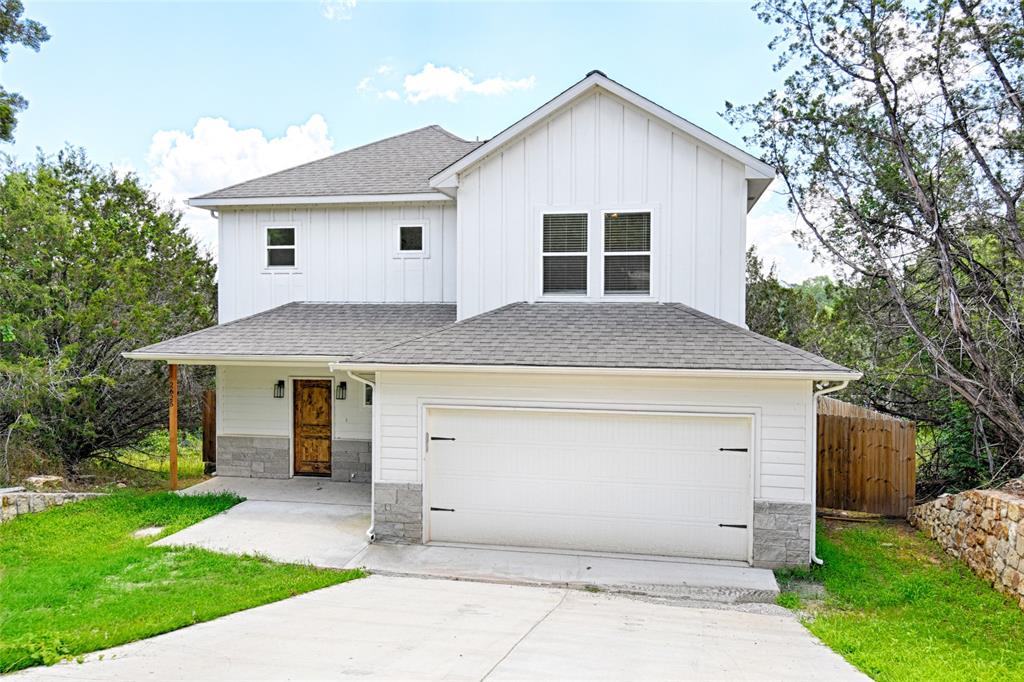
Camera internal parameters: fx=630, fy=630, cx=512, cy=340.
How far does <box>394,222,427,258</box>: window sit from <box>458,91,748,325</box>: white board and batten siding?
177 cm

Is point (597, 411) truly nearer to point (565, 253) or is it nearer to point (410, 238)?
point (565, 253)

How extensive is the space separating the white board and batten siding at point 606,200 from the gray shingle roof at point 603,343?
23.3 inches

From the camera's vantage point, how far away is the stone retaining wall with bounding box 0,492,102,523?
9.66m

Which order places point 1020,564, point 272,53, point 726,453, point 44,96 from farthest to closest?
point 272,53, point 44,96, point 726,453, point 1020,564

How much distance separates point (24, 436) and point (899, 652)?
14.1 m

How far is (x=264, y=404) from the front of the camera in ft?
39.8

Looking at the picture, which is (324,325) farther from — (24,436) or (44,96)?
(44,96)

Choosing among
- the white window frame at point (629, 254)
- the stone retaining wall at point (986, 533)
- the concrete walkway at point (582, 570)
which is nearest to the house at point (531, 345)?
the white window frame at point (629, 254)

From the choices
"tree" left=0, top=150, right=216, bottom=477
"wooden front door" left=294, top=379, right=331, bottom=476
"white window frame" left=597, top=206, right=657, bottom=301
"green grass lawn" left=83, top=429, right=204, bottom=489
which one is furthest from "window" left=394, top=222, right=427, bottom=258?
"green grass lawn" left=83, top=429, right=204, bottom=489

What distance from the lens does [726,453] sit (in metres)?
8.01

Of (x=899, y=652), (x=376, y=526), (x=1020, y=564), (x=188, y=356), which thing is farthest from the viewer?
(x=188, y=356)

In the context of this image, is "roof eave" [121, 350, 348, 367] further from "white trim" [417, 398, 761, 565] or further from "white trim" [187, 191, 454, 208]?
"white trim" [187, 191, 454, 208]

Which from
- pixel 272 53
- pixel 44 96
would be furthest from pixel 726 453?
pixel 44 96

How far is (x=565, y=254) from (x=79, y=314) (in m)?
9.48
